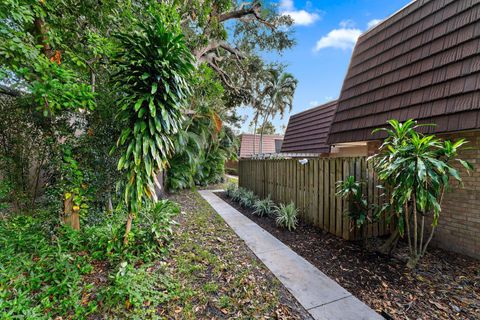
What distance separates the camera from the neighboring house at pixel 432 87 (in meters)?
3.11

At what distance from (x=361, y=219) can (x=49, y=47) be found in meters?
5.72

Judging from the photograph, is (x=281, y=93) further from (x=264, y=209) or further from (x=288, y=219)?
(x=288, y=219)

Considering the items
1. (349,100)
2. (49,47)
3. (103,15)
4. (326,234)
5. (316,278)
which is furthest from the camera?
(349,100)

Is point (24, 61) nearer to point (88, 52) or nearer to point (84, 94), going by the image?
point (84, 94)

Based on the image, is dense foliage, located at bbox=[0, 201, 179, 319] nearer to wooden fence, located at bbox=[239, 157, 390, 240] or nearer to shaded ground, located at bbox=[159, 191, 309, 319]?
shaded ground, located at bbox=[159, 191, 309, 319]

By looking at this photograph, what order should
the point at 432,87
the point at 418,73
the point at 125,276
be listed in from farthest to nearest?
the point at 418,73 → the point at 432,87 → the point at 125,276

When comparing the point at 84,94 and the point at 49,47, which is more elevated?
the point at 49,47

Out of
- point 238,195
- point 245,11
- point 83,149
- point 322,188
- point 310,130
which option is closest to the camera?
point 83,149

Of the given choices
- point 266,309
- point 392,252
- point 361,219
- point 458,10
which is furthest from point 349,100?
point 266,309

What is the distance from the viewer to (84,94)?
274cm

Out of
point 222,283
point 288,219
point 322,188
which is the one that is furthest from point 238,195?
point 222,283

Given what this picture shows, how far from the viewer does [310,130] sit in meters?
10.5

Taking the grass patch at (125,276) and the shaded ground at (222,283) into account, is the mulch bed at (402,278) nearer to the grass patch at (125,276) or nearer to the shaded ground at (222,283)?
the shaded ground at (222,283)

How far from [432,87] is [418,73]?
48 centimetres
